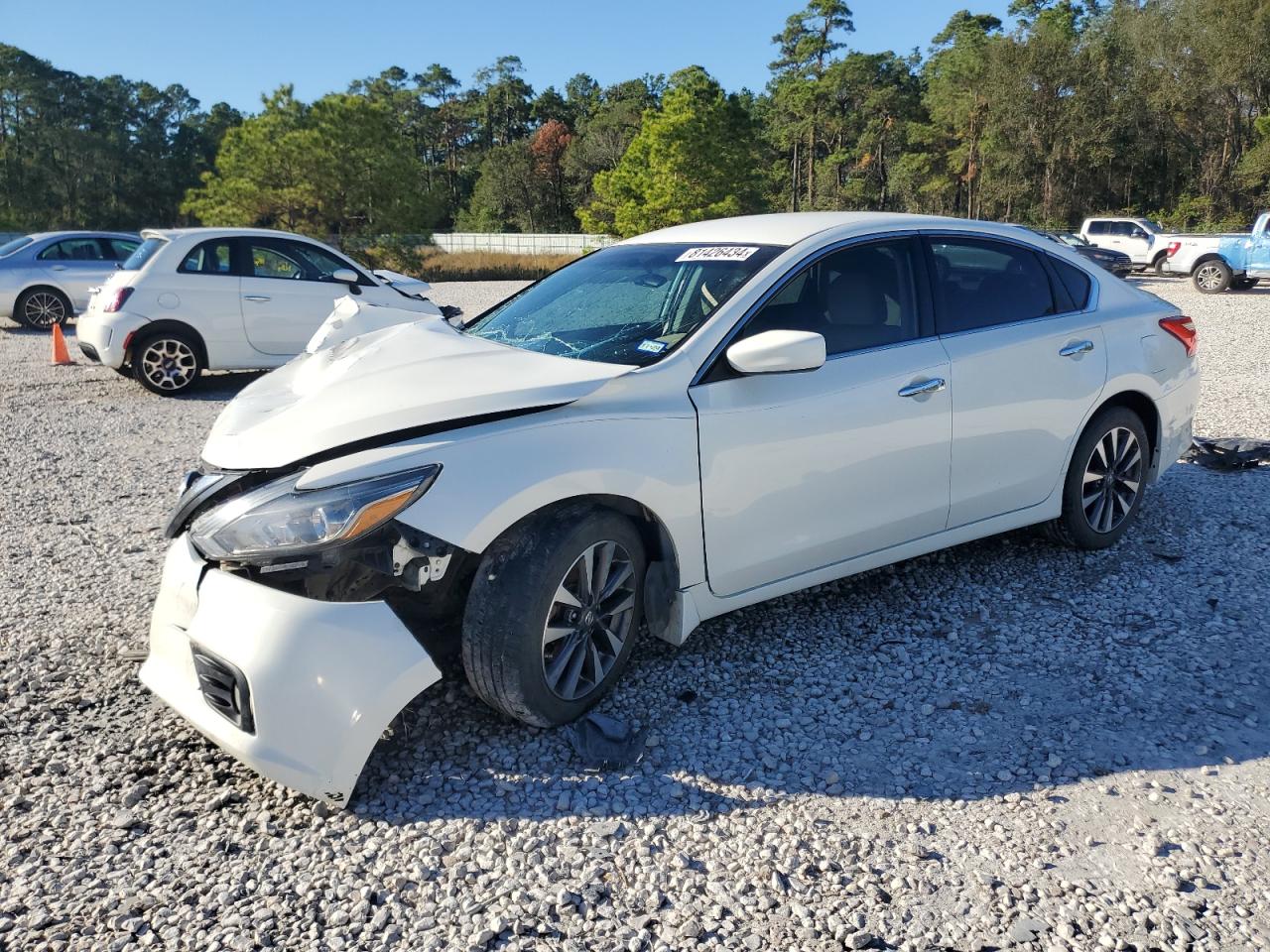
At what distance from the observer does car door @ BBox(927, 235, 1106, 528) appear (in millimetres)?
4270

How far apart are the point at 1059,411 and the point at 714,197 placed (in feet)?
162

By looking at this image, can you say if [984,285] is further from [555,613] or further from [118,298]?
[118,298]

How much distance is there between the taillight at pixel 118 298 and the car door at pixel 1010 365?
8.58m

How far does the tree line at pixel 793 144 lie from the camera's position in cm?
4397

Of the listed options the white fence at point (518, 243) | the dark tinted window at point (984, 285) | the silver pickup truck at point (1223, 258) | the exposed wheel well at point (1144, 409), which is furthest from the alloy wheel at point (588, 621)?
the white fence at point (518, 243)

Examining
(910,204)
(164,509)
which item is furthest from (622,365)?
(910,204)

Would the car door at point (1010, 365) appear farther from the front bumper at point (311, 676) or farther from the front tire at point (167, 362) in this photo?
the front tire at point (167, 362)

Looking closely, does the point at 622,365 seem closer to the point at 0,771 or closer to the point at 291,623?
the point at 291,623

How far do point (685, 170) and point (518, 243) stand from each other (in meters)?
11.8

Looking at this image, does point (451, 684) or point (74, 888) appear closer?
point (74, 888)

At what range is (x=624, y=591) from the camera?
345cm

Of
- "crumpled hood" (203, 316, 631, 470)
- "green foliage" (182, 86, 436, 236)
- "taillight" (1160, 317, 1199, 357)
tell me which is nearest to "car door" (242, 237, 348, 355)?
"crumpled hood" (203, 316, 631, 470)

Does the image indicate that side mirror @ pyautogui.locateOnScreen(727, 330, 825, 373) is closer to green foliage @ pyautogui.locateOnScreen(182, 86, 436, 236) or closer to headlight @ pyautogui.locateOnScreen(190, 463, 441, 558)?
headlight @ pyautogui.locateOnScreen(190, 463, 441, 558)

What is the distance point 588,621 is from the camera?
3350mm
